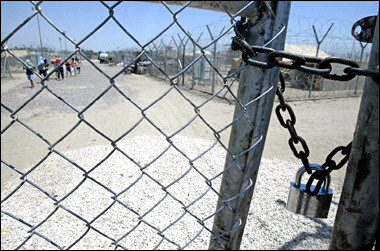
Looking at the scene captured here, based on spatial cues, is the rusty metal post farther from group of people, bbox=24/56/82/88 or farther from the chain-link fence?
group of people, bbox=24/56/82/88

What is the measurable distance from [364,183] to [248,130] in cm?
41

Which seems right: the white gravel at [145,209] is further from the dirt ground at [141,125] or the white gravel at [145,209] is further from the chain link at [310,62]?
the chain link at [310,62]

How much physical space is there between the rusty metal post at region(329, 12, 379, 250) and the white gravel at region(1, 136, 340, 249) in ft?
5.89

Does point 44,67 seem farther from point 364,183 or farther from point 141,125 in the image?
point 364,183

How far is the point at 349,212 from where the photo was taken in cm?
74

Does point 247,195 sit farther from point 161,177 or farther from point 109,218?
point 161,177

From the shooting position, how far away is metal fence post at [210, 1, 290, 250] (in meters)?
0.82

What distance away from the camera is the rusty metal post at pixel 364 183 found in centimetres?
66

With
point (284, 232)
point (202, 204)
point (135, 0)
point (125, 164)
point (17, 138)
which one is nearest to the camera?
point (135, 0)

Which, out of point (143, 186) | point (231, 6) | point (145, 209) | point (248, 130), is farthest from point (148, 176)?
point (143, 186)

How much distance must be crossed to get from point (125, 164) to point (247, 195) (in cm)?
308

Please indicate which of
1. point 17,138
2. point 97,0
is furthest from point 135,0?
→ point 17,138

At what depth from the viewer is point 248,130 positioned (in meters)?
0.95

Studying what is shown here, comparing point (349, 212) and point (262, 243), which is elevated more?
point (349, 212)
